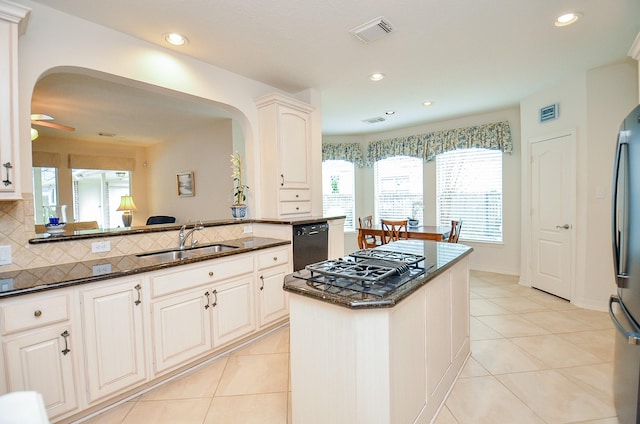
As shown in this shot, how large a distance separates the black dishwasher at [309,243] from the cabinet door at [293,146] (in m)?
0.54

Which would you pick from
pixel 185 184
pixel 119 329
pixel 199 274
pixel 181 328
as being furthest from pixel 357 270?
pixel 185 184

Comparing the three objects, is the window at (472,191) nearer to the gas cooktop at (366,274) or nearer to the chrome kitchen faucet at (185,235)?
the gas cooktop at (366,274)

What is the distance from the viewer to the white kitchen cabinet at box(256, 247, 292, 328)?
2764 millimetres

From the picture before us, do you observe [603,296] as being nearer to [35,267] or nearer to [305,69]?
[305,69]

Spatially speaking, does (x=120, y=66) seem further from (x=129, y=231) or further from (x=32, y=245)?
(x=32, y=245)

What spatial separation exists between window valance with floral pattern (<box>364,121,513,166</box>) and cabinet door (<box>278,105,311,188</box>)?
9.22ft

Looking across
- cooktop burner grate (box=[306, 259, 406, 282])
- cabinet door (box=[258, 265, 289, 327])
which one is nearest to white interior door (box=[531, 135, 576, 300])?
cooktop burner grate (box=[306, 259, 406, 282])

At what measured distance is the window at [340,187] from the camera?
6598 mm

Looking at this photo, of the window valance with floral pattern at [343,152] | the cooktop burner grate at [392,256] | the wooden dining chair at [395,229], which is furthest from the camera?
the window valance with floral pattern at [343,152]

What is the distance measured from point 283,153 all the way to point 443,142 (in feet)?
10.9

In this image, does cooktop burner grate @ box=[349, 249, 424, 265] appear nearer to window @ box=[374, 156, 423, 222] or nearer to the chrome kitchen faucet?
the chrome kitchen faucet

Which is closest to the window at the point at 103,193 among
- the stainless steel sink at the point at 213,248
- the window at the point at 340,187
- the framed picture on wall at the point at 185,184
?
the framed picture on wall at the point at 185,184

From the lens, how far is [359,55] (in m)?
2.86

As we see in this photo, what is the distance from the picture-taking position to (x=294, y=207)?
351cm
